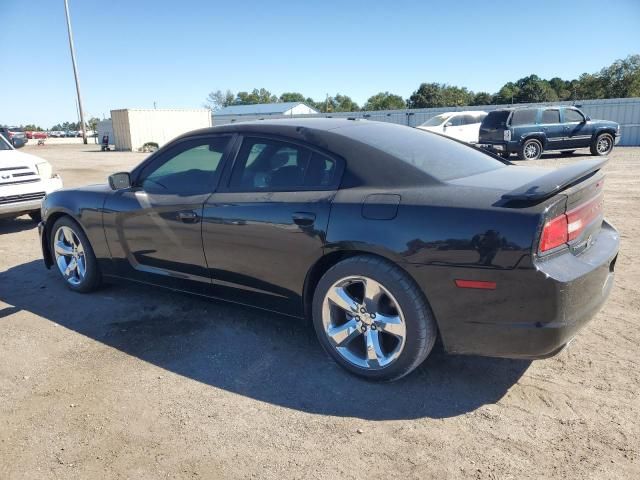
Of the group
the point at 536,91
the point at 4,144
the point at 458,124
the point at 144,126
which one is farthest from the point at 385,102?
the point at 4,144

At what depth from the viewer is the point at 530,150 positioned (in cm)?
1619

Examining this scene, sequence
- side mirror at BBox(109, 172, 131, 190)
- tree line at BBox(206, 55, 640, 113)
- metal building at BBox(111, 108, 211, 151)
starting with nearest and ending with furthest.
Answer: side mirror at BBox(109, 172, 131, 190) → metal building at BBox(111, 108, 211, 151) → tree line at BBox(206, 55, 640, 113)

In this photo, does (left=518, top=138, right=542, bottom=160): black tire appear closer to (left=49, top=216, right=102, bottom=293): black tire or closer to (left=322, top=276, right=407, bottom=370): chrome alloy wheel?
(left=49, top=216, right=102, bottom=293): black tire

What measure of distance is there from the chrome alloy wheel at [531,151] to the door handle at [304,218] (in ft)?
49.0

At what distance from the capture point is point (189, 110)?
35.8m

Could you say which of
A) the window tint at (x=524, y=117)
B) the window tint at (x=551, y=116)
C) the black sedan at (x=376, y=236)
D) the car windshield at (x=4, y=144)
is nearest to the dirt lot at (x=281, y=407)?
the black sedan at (x=376, y=236)

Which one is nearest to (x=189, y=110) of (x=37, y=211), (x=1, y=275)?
(x=37, y=211)

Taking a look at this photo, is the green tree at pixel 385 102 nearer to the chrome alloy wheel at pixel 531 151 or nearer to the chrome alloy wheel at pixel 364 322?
the chrome alloy wheel at pixel 531 151

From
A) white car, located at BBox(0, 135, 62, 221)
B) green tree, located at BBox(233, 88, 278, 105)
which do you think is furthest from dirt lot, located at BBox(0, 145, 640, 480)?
green tree, located at BBox(233, 88, 278, 105)

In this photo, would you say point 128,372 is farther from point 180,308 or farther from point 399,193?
point 399,193

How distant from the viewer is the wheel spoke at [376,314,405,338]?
9.09 feet

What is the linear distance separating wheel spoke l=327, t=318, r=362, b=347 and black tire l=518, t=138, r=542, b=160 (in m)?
14.8

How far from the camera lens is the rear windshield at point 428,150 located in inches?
120

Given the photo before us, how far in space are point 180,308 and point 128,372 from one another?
1.03 meters
